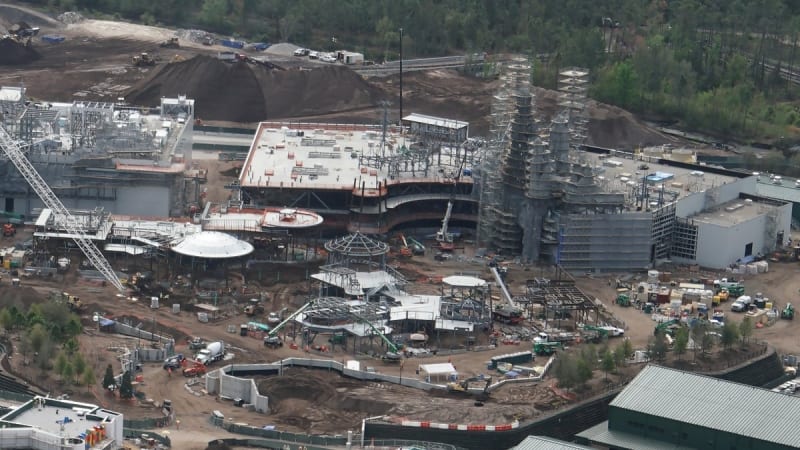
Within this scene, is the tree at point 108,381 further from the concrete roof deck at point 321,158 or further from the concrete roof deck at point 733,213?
the concrete roof deck at point 733,213

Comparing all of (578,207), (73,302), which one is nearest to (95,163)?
(73,302)

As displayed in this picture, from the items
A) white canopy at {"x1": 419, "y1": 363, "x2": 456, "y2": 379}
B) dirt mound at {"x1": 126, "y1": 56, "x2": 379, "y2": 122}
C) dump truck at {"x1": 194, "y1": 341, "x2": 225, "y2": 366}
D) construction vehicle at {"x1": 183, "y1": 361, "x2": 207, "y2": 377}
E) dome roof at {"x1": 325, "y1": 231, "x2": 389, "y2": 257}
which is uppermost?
dirt mound at {"x1": 126, "y1": 56, "x2": 379, "y2": 122}

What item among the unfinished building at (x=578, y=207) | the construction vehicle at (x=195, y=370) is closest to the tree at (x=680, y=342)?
the unfinished building at (x=578, y=207)

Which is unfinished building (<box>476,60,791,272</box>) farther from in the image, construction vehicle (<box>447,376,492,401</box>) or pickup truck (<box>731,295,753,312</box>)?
construction vehicle (<box>447,376,492,401</box>)

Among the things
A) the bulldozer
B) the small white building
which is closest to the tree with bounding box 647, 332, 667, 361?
the bulldozer

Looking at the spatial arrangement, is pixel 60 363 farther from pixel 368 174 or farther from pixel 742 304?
pixel 742 304

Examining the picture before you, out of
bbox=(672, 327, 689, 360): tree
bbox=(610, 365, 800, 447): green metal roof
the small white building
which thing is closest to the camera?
the small white building
